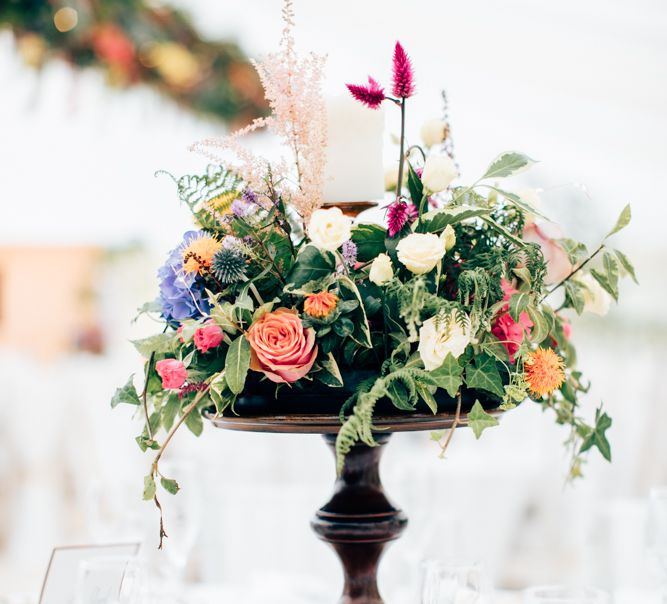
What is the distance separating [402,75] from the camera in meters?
0.90

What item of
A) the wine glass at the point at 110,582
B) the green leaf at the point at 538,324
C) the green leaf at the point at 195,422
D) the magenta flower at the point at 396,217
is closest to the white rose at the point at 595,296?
the green leaf at the point at 538,324

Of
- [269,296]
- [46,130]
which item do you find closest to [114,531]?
[269,296]

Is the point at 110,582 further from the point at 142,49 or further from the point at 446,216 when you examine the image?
the point at 142,49

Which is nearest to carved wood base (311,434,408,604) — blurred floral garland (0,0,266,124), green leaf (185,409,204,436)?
A: green leaf (185,409,204,436)

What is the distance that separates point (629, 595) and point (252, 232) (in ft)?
2.99

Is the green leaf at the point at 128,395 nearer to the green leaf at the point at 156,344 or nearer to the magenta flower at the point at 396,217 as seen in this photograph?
the green leaf at the point at 156,344

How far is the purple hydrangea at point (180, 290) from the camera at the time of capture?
0.96 metres

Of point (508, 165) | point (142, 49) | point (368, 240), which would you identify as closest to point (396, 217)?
point (368, 240)

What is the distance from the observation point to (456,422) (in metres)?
0.89

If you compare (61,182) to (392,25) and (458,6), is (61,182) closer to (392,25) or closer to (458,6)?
(392,25)

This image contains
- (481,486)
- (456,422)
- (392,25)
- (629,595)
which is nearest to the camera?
(456,422)

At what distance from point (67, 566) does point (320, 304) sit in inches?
20.3

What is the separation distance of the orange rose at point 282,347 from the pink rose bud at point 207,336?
0.04m

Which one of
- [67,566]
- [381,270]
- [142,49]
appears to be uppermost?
[142,49]
